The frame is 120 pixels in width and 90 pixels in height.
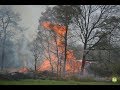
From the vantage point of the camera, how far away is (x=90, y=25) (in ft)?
17.4

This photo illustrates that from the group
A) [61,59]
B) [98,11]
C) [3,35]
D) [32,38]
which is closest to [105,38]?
[98,11]

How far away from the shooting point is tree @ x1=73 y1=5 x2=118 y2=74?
529 centimetres

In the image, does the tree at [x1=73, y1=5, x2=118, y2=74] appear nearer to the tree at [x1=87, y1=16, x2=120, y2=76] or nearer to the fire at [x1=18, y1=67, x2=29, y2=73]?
the tree at [x1=87, y1=16, x2=120, y2=76]

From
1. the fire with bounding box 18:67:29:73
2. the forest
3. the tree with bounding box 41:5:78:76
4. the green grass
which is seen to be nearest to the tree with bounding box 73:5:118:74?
the forest

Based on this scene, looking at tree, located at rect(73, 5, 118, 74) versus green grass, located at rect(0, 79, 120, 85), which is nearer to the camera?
green grass, located at rect(0, 79, 120, 85)

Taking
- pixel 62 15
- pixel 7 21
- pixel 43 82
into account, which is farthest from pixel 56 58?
pixel 7 21

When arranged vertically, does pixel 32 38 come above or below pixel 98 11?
A: below

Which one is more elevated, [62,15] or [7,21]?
[62,15]

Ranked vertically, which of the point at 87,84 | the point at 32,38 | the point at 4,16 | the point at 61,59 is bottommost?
the point at 87,84

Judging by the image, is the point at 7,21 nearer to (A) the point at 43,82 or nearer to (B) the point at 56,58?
(B) the point at 56,58

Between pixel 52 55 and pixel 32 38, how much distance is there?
47cm

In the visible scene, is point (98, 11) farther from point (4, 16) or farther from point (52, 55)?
point (4, 16)

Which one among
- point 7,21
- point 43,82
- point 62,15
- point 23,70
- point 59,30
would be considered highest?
point 62,15

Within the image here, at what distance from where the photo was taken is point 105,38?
5.30 meters
